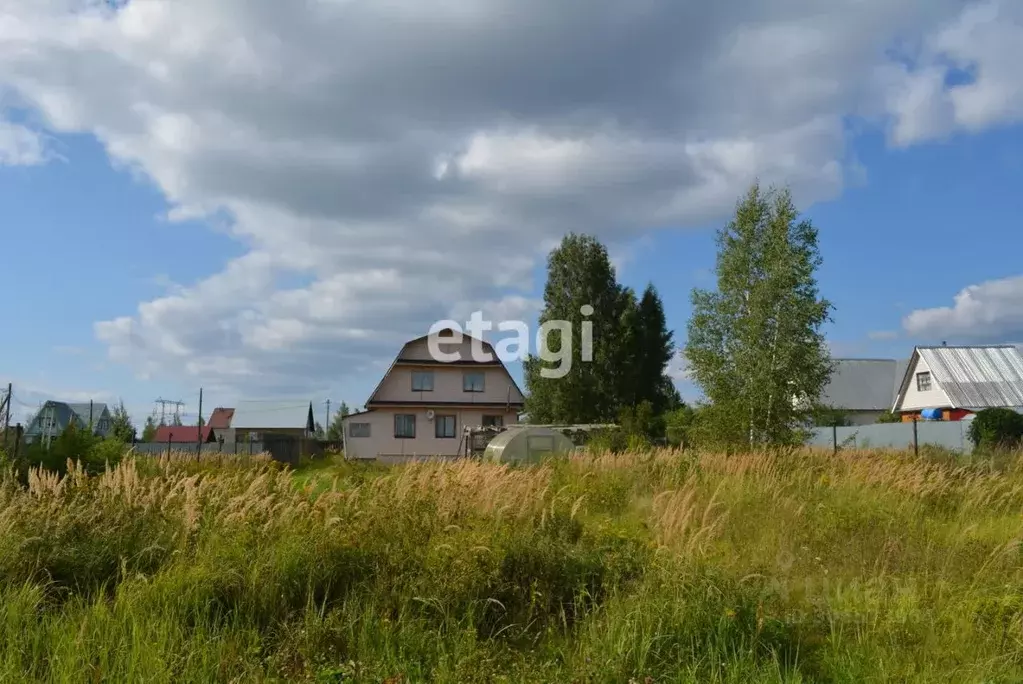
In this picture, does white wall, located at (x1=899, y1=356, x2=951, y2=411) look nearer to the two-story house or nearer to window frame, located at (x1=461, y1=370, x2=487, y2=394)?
the two-story house

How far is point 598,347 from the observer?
4181 cm

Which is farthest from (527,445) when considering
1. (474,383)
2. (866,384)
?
(866,384)

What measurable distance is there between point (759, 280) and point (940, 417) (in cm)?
2477

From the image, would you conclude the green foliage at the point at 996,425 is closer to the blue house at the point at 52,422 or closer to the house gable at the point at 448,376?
the house gable at the point at 448,376

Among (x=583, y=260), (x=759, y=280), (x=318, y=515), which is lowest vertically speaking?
(x=318, y=515)

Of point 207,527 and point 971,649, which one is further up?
point 207,527

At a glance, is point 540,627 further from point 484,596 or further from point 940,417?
point 940,417

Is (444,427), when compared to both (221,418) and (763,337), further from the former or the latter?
(221,418)

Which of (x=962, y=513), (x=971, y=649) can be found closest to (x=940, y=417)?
(x=962, y=513)

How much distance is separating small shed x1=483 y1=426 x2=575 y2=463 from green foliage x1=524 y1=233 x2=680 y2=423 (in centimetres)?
1898

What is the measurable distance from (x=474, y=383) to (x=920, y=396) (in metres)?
27.8

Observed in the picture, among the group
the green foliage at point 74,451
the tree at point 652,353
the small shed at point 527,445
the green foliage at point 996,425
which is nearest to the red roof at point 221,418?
the tree at point 652,353

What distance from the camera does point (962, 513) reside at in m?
10.1

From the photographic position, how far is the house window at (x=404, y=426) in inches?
1669
